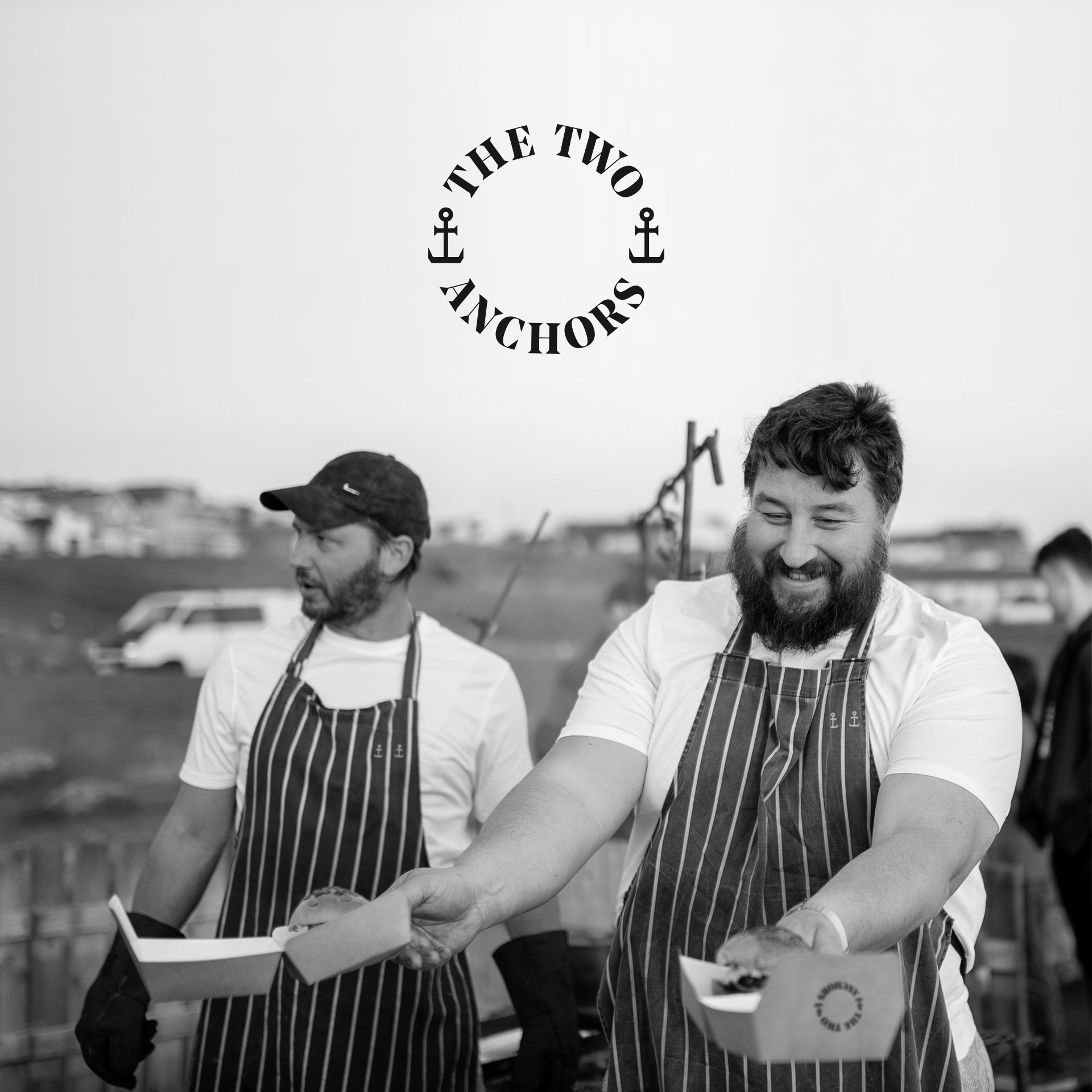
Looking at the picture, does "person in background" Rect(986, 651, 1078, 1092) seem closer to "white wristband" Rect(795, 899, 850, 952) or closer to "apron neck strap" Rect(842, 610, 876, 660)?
"apron neck strap" Rect(842, 610, 876, 660)

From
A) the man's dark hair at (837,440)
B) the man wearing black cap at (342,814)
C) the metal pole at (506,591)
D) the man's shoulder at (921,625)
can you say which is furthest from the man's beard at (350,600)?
the man's shoulder at (921,625)

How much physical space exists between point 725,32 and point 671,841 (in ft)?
5.95

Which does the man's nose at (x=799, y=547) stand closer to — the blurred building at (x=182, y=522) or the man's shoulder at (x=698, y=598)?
the man's shoulder at (x=698, y=598)

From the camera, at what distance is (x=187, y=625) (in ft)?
10.2

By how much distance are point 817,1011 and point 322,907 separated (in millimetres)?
903

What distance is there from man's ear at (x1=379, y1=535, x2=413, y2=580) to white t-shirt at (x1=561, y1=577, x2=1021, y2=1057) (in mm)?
710

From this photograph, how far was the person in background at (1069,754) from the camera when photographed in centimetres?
320

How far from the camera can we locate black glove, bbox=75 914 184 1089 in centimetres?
212

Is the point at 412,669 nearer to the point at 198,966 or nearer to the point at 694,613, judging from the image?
the point at 694,613

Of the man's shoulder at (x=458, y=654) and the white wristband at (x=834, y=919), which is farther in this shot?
the man's shoulder at (x=458, y=654)

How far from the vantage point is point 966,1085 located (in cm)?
164

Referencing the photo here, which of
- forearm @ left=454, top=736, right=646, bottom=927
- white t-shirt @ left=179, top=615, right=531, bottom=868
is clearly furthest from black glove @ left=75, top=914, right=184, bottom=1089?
forearm @ left=454, top=736, right=646, bottom=927

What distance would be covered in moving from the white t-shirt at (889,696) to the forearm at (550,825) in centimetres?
4

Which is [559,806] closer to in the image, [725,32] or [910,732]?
[910,732]
